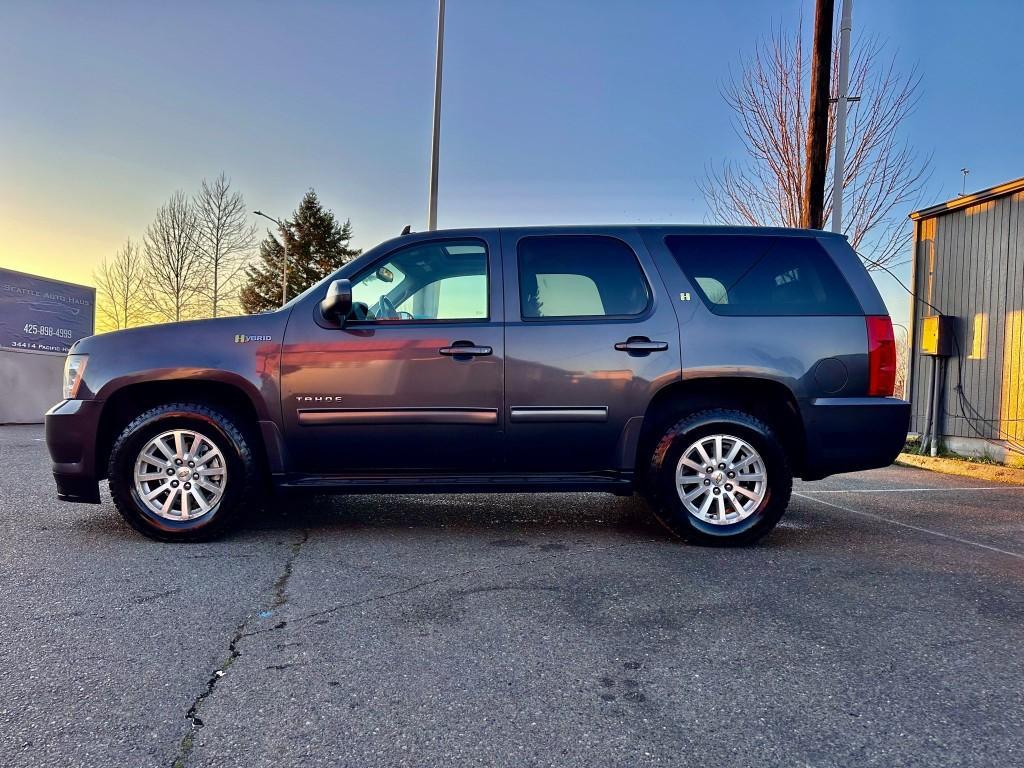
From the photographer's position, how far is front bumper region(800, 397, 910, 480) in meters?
4.19

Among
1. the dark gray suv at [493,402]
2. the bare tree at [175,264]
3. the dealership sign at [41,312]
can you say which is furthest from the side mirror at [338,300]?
the bare tree at [175,264]

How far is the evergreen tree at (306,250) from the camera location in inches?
1941

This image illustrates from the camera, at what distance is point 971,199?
29.4ft

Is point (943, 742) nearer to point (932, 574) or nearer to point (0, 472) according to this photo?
point (932, 574)

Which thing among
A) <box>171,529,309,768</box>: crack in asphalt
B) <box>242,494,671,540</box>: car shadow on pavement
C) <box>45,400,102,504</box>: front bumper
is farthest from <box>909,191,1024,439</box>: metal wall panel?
<box>45,400,102,504</box>: front bumper

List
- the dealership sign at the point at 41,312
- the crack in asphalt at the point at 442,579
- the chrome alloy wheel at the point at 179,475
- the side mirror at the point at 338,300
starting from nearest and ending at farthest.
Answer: the crack in asphalt at the point at 442,579
the side mirror at the point at 338,300
the chrome alloy wheel at the point at 179,475
the dealership sign at the point at 41,312

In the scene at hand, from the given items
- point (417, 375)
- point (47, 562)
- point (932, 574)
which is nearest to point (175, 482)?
point (47, 562)

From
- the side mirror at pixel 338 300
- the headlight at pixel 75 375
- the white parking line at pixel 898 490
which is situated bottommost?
the white parking line at pixel 898 490

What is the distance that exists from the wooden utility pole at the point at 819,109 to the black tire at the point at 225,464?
372 inches

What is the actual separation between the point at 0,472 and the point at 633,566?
21.7 feet

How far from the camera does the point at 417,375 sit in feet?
13.7

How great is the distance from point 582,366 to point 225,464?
88.0 inches

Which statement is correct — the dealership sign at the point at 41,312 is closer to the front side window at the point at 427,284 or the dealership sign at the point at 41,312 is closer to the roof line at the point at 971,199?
the front side window at the point at 427,284

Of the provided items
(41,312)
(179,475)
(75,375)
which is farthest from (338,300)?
(41,312)
